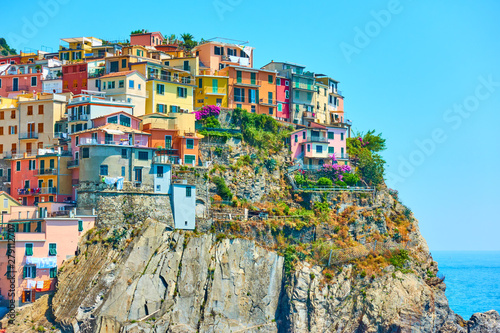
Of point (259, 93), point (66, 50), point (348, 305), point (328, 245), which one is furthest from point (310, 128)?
point (66, 50)

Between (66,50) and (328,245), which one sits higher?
(66,50)

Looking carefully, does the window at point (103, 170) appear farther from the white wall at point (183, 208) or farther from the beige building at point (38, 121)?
the beige building at point (38, 121)

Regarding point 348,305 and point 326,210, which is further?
point 326,210

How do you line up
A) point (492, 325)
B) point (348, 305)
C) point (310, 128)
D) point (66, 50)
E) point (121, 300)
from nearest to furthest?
point (121, 300) → point (348, 305) → point (492, 325) → point (310, 128) → point (66, 50)

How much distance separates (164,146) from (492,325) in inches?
1561

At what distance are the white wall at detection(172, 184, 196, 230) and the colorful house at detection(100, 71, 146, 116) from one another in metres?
13.5

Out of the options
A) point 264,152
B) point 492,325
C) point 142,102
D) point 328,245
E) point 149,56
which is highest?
point 149,56

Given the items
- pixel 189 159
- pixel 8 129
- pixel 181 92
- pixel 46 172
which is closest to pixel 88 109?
pixel 46 172

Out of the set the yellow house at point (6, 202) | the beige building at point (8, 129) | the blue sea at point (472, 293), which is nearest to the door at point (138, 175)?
the yellow house at point (6, 202)

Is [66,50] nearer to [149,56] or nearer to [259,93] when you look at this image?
[149,56]

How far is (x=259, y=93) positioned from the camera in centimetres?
9906

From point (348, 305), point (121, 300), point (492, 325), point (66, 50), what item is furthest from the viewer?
point (66, 50)

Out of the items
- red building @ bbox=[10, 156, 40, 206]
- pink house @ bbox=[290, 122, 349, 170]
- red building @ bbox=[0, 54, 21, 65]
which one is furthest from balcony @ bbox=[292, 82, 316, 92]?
red building @ bbox=[0, 54, 21, 65]

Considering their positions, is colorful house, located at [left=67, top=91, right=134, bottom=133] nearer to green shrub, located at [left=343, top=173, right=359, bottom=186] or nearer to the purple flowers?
the purple flowers
